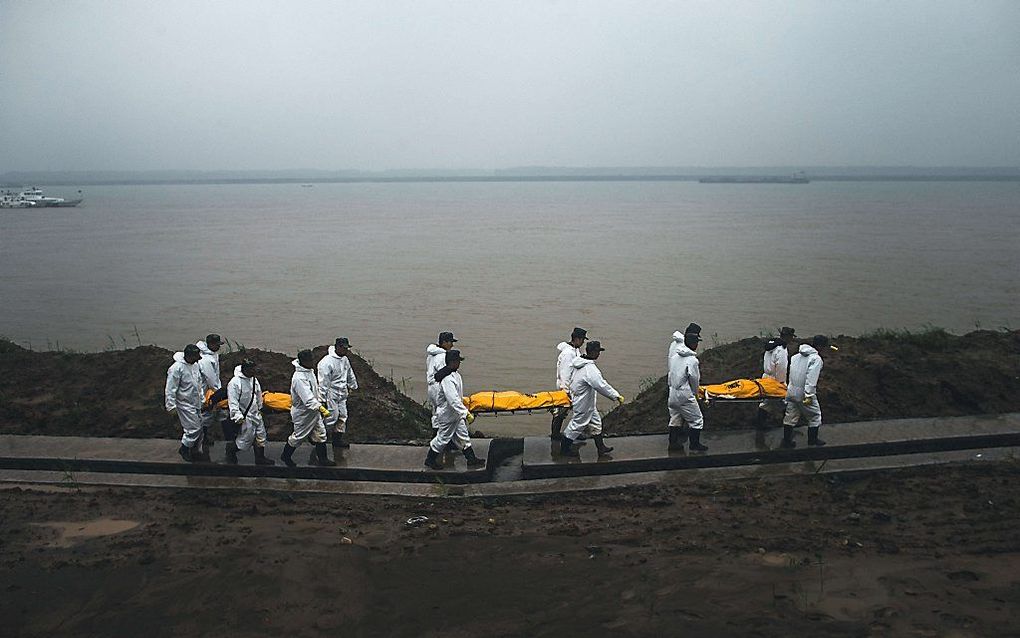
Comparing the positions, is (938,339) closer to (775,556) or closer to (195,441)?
(775,556)

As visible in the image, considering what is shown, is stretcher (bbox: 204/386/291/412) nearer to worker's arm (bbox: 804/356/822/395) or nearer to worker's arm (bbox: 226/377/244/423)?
worker's arm (bbox: 226/377/244/423)

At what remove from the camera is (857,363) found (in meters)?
11.6

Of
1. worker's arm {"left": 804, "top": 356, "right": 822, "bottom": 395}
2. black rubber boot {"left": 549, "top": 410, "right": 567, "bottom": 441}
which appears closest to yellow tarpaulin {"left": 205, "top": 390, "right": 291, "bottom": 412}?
black rubber boot {"left": 549, "top": 410, "right": 567, "bottom": 441}

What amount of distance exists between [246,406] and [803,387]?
6.73m

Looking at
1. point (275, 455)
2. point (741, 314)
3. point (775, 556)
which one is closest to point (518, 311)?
point (741, 314)

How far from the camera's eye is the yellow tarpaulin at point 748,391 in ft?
32.2

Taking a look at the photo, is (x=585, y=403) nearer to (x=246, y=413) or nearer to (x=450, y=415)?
(x=450, y=415)

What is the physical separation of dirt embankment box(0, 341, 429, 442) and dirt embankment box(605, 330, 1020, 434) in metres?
3.67

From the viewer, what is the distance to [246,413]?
9281 millimetres

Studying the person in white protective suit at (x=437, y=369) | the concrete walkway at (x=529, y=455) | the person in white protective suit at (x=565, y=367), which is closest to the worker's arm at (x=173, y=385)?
the concrete walkway at (x=529, y=455)

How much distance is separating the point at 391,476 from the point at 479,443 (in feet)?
4.32

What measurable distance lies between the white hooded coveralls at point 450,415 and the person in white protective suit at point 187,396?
2.98m

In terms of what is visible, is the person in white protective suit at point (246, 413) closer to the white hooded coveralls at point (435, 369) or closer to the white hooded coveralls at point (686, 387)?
the white hooded coveralls at point (435, 369)

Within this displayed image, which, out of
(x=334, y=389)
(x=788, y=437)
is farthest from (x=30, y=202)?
(x=788, y=437)
